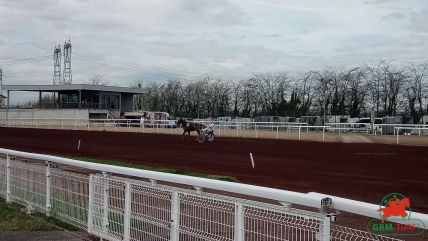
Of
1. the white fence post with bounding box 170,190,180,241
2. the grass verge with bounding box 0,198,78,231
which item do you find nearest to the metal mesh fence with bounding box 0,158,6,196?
the grass verge with bounding box 0,198,78,231

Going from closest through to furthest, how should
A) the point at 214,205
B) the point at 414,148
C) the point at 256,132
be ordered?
the point at 214,205, the point at 414,148, the point at 256,132

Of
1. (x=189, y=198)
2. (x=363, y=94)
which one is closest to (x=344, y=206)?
(x=189, y=198)

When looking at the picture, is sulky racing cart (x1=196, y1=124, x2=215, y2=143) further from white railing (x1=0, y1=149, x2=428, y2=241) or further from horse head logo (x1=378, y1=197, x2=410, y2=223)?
horse head logo (x1=378, y1=197, x2=410, y2=223)

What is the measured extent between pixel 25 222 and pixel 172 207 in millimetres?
3636

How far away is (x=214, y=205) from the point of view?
5.14m

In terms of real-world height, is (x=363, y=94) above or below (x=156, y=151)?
above

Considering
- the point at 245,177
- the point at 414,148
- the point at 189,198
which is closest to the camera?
the point at 189,198

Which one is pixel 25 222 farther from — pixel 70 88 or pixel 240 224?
pixel 70 88

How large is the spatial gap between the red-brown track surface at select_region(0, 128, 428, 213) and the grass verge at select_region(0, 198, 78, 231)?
6816 mm

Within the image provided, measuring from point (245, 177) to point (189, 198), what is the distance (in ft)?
34.3

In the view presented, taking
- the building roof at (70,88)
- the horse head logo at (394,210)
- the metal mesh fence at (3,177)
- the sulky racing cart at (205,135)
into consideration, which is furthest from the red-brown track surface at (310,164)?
the building roof at (70,88)

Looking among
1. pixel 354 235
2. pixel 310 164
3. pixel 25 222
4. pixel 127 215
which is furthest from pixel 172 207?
pixel 310 164

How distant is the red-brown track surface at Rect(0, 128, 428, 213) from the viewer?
13547mm

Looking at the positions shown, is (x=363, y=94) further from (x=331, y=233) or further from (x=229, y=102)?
(x=331, y=233)
